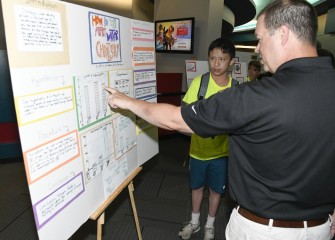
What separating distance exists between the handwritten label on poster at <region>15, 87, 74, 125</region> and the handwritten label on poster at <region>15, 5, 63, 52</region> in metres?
0.17

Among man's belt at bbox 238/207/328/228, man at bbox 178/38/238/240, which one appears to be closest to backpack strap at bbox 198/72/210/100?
man at bbox 178/38/238/240

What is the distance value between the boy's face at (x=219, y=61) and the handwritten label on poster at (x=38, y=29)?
Result: 119 cm

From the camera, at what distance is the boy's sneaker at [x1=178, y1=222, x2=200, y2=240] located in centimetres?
220

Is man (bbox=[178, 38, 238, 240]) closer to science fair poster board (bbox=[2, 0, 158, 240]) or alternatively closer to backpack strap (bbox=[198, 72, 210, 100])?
backpack strap (bbox=[198, 72, 210, 100])

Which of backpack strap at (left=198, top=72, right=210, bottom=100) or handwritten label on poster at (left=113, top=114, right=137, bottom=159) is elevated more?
backpack strap at (left=198, top=72, right=210, bottom=100)

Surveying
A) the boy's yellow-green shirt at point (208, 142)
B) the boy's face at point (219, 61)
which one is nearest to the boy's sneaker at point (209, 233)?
the boy's yellow-green shirt at point (208, 142)

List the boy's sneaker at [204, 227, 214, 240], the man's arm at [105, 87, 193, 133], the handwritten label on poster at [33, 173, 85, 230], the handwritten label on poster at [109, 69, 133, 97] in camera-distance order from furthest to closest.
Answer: the boy's sneaker at [204, 227, 214, 240] → the handwritten label on poster at [109, 69, 133, 97] → the man's arm at [105, 87, 193, 133] → the handwritten label on poster at [33, 173, 85, 230]

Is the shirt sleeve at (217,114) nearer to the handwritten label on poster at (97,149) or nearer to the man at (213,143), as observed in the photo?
the handwritten label on poster at (97,149)

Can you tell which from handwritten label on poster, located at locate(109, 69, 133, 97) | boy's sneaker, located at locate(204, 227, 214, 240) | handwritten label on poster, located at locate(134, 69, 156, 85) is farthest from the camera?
boy's sneaker, located at locate(204, 227, 214, 240)

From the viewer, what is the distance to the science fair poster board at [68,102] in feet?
2.92

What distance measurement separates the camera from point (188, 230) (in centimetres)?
221

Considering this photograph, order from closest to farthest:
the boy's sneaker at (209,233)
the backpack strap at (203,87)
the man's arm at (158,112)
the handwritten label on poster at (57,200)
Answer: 1. the handwritten label on poster at (57,200)
2. the man's arm at (158,112)
3. the backpack strap at (203,87)
4. the boy's sneaker at (209,233)

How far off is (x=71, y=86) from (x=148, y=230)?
1.70m

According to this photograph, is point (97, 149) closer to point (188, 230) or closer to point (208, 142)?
point (208, 142)
